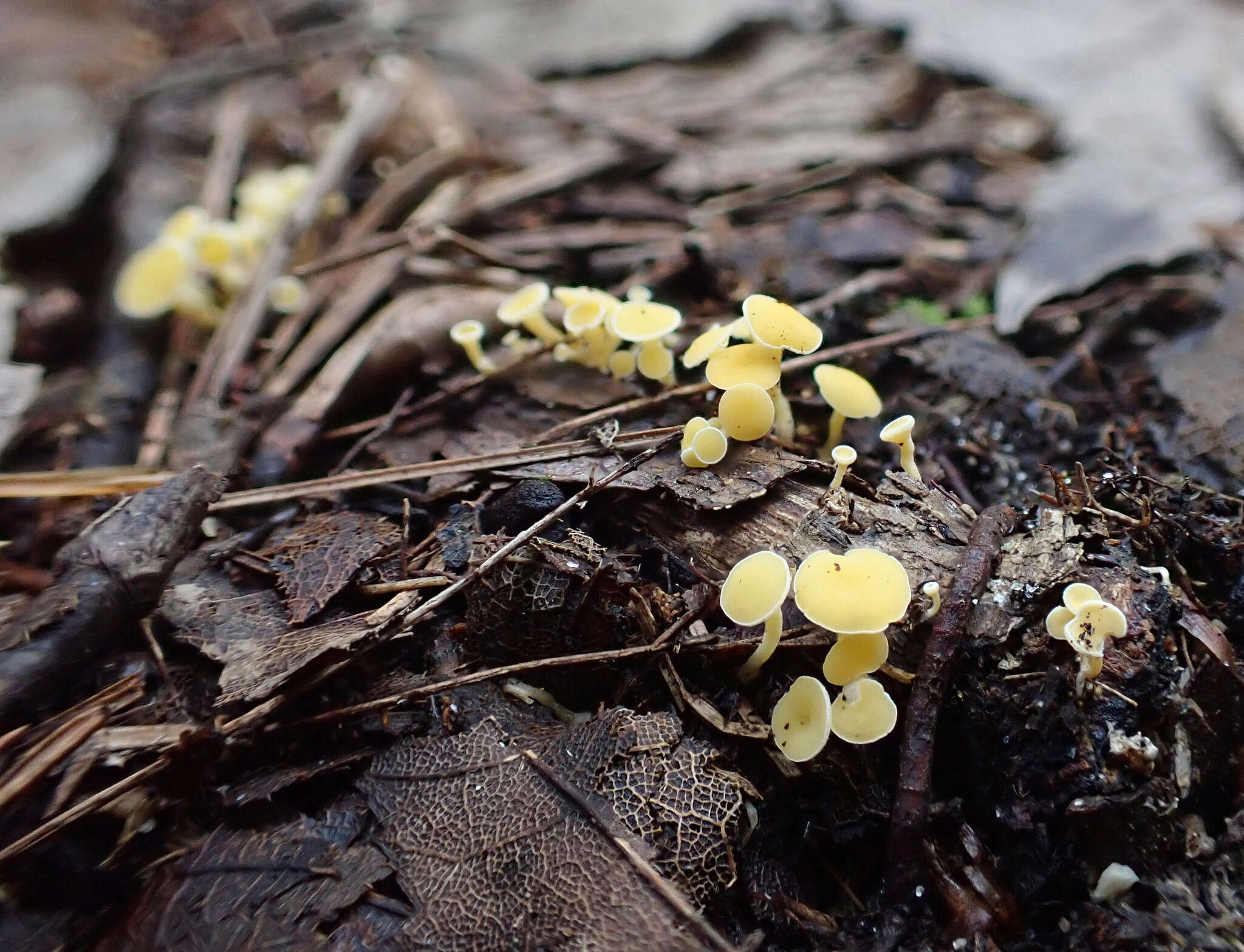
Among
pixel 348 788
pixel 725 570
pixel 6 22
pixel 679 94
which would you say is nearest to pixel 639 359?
pixel 725 570

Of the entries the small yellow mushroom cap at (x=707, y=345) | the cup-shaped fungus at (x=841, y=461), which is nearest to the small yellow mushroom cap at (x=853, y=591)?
the cup-shaped fungus at (x=841, y=461)

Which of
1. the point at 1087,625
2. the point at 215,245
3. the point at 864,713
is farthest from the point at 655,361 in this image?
the point at 215,245

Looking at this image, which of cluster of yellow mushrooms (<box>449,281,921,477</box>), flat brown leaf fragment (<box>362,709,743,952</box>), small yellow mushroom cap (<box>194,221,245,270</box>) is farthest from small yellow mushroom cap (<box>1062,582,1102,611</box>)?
small yellow mushroom cap (<box>194,221,245,270</box>)

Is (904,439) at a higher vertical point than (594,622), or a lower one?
higher

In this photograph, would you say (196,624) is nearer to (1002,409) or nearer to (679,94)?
(1002,409)

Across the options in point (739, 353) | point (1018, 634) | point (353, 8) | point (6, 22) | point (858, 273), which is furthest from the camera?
point (353, 8)

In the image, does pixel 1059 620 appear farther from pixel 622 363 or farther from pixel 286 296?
pixel 286 296

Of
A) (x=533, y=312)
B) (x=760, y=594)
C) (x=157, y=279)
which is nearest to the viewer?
(x=760, y=594)
